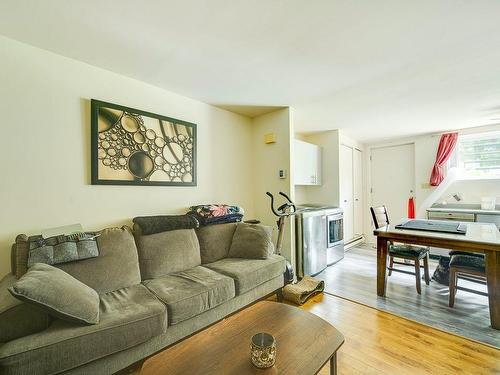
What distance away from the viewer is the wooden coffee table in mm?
1017

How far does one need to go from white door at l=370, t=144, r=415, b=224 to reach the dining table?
223 centimetres

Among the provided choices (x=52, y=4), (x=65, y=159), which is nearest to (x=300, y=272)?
(x=65, y=159)

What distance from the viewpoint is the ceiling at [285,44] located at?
1.43 meters

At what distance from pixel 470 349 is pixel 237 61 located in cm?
294

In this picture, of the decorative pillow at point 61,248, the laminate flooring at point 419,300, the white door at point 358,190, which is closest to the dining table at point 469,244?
the laminate flooring at point 419,300

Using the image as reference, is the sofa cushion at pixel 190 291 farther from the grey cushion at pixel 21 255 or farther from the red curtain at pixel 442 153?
the red curtain at pixel 442 153

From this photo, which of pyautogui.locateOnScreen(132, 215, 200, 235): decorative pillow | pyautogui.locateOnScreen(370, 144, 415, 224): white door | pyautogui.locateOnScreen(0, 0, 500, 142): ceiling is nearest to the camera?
pyautogui.locateOnScreen(0, 0, 500, 142): ceiling

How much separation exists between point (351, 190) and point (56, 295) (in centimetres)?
479

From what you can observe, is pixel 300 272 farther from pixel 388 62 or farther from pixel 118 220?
pixel 388 62

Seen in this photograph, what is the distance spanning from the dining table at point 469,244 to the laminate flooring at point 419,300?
0.51ft

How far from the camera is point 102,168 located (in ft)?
6.90

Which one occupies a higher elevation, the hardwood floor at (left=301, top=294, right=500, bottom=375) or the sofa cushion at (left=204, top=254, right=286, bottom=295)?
the sofa cushion at (left=204, top=254, right=286, bottom=295)

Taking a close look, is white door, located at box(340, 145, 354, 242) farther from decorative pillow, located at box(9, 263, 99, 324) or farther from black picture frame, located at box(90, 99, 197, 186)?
decorative pillow, located at box(9, 263, 99, 324)

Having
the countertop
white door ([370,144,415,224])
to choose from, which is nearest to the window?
the countertop
